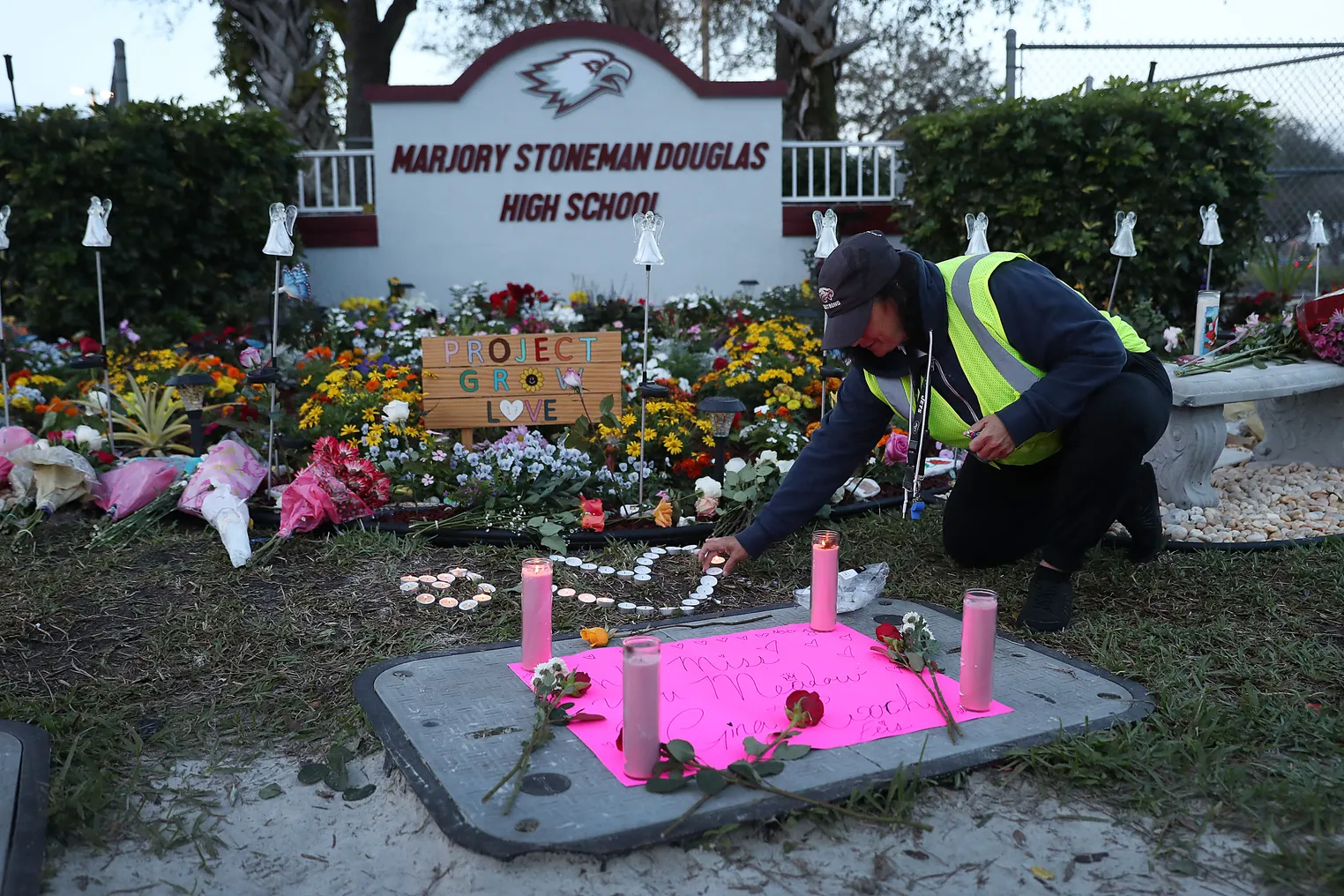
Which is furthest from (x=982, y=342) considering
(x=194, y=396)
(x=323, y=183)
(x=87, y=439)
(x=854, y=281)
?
(x=323, y=183)

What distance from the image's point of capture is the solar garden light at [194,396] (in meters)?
4.06

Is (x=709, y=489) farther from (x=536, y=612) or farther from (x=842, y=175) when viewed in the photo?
(x=842, y=175)

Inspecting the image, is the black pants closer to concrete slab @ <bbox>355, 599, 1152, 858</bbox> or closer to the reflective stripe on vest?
the reflective stripe on vest

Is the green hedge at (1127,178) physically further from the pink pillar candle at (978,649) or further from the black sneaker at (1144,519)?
the pink pillar candle at (978,649)

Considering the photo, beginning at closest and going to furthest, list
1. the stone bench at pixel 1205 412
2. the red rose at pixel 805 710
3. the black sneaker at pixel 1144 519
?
the red rose at pixel 805 710 < the black sneaker at pixel 1144 519 < the stone bench at pixel 1205 412

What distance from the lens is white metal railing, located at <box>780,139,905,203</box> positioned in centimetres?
877

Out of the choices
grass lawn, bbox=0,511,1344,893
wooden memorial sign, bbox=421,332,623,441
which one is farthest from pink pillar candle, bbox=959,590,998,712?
wooden memorial sign, bbox=421,332,623,441

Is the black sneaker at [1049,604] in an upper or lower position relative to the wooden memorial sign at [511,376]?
lower

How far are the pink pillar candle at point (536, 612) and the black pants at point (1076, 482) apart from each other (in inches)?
53.9

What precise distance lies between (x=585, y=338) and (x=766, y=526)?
183 cm

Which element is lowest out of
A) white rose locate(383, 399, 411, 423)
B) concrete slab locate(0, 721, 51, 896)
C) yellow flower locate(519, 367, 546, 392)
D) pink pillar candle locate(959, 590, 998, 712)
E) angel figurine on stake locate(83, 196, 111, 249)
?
concrete slab locate(0, 721, 51, 896)

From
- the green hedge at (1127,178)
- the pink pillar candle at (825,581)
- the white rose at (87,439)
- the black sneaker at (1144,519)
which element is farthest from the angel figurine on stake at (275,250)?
the green hedge at (1127,178)

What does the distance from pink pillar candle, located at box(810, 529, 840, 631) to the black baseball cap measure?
0.53m

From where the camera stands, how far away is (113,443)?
183 inches
